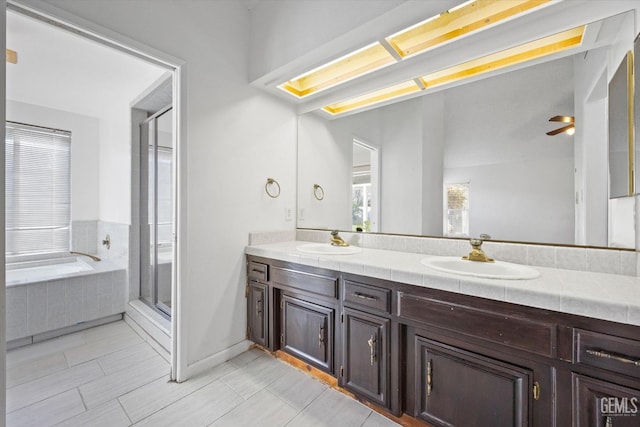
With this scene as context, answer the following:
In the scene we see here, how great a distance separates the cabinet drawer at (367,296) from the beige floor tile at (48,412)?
169 cm

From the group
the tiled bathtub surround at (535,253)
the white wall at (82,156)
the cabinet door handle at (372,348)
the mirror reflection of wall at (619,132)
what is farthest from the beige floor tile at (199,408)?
the white wall at (82,156)

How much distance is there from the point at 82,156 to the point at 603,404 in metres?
4.82

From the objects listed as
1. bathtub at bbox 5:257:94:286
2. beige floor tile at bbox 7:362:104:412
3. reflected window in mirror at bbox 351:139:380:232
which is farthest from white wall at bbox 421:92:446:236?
bathtub at bbox 5:257:94:286

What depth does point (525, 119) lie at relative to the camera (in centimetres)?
146

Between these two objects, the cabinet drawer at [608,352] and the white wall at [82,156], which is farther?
the white wall at [82,156]

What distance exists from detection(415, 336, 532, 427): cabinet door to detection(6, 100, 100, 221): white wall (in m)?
4.08

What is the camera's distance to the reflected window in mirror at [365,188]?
2154mm

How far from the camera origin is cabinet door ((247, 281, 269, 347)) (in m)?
2.05

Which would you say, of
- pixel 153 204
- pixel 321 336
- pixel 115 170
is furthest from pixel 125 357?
pixel 115 170

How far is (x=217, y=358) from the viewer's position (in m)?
2.00

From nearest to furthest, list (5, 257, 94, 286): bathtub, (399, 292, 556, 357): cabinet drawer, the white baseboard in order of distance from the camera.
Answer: (399, 292, 556, 357): cabinet drawer → the white baseboard → (5, 257, 94, 286): bathtub

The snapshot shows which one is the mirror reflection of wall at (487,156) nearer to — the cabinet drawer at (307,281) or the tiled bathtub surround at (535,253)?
the tiled bathtub surround at (535,253)

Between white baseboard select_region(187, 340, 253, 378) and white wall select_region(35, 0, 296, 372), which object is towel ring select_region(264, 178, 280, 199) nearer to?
white wall select_region(35, 0, 296, 372)

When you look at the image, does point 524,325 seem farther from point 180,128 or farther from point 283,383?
point 180,128
